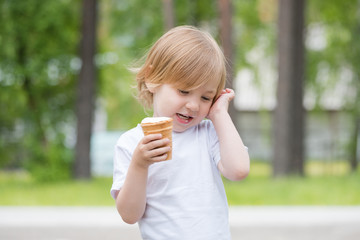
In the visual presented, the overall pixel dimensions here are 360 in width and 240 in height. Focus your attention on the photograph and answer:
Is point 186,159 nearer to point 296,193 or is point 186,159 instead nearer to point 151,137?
point 151,137

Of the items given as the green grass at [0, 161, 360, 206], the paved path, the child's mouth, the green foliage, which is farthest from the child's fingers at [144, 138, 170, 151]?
the green foliage

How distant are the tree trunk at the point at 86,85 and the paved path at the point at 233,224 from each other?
5.18m

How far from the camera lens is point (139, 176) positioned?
207 cm

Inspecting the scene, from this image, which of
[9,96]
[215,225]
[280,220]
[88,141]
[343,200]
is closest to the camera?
[215,225]

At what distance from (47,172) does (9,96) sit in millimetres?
2342

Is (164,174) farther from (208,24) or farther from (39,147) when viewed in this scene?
(208,24)

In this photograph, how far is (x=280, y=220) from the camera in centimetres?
839

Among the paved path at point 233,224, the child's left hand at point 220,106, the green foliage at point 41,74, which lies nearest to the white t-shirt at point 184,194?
the child's left hand at point 220,106

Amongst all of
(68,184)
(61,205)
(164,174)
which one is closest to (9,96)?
(68,184)

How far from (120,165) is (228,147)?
39 cm

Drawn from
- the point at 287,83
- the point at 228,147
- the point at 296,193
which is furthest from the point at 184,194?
the point at 287,83

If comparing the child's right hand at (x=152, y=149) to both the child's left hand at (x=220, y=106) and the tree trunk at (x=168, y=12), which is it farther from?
the tree trunk at (x=168, y=12)

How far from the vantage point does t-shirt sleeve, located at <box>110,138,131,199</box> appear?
2.20m

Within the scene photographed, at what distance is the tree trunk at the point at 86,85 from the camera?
1446cm
